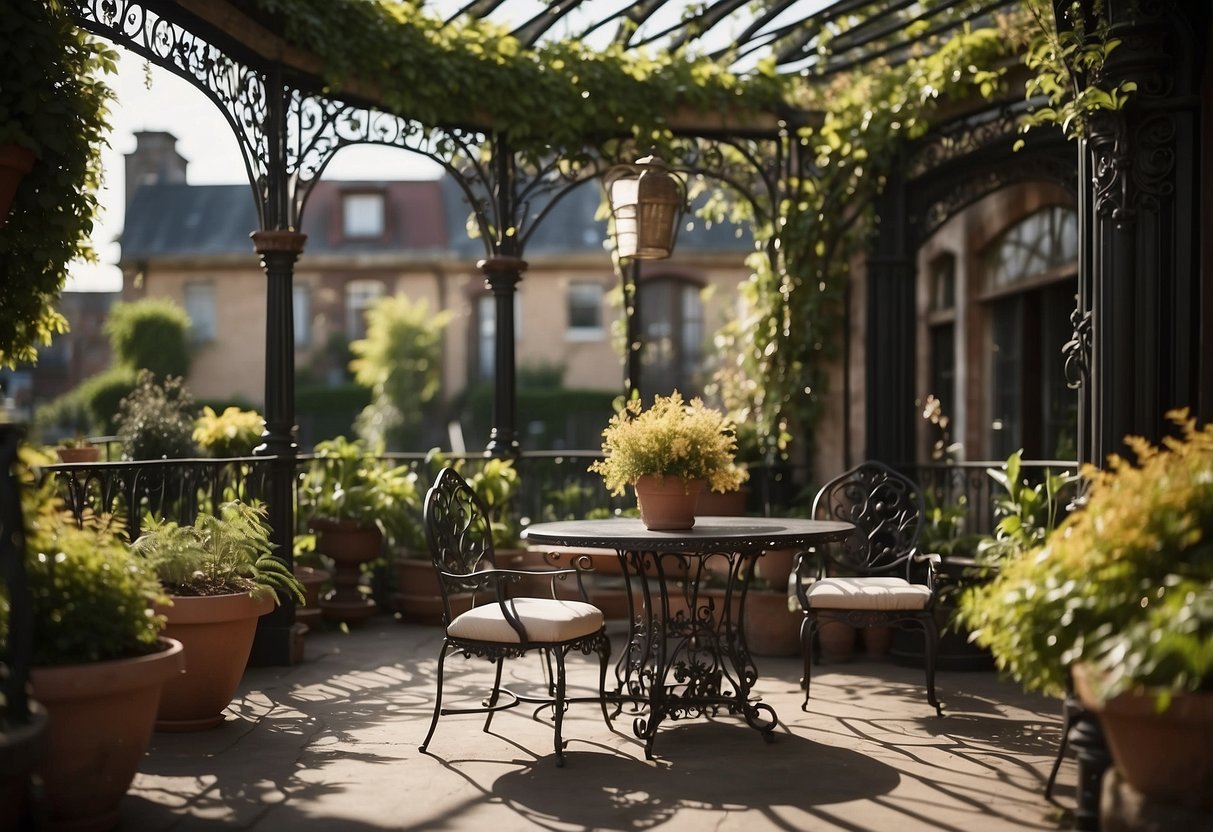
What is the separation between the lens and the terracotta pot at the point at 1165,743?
267 cm

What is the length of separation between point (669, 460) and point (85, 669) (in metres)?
2.10

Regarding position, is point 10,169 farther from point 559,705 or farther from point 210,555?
point 559,705

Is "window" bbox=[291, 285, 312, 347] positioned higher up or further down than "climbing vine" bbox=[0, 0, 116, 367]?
A: higher up

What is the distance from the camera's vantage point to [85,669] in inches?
126

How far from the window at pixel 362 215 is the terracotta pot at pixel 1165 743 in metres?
22.5

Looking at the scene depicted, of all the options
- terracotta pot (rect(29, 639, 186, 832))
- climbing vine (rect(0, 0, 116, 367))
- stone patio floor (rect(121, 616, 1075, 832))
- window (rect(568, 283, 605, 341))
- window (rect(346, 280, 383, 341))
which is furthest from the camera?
window (rect(346, 280, 383, 341))

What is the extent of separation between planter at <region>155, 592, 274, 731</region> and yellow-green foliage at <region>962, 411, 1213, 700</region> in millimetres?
2676

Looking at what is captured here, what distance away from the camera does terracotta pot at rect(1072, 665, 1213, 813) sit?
2.67 metres

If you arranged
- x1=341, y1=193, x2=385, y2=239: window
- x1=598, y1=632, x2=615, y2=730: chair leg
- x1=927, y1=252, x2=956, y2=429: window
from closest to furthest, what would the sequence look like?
x1=598, y1=632, x2=615, y2=730: chair leg, x1=927, y1=252, x2=956, y2=429: window, x1=341, y1=193, x2=385, y2=239: window

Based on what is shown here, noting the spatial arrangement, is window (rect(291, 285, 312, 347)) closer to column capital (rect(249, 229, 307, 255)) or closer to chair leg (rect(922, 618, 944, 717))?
column capital (rect(249, 229, 307, 255))

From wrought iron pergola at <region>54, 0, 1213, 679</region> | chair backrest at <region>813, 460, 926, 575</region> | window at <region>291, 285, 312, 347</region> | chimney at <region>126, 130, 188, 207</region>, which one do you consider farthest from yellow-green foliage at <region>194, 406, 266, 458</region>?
chimney at <region>126, 130, 188, 207</region>

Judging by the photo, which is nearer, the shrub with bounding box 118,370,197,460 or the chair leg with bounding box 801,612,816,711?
the chair leg with bounding box 801,612,816,711

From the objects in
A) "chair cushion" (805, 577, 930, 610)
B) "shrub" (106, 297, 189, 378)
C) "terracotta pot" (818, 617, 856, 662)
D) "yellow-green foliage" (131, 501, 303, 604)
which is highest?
"shrub" (106, 297, 189, 378)

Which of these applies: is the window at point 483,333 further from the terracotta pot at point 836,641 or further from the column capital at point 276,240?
the terracotta pot at point 836,641
